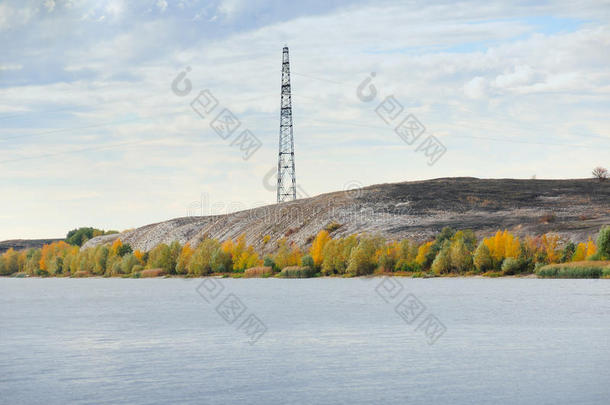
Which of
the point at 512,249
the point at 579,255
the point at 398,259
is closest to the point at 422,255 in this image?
the point at 398,259

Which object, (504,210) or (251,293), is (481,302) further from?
(504,210)

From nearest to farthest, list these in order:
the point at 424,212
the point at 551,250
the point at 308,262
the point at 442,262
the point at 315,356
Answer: the point at 315,356 < the point at 551,250 < the point at 442,262 < the point at 308,262 < the point at 424,212

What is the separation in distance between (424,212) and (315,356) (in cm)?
12509

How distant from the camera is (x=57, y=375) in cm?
2719

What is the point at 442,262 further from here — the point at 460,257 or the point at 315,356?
the point at 315,356

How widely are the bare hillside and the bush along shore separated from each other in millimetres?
10041

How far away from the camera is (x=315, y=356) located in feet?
102

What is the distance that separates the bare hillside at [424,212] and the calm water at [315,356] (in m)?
85.9

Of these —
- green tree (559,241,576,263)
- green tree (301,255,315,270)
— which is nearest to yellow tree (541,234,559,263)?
green tree (559,241,576,263)

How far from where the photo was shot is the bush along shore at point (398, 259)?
315 ft

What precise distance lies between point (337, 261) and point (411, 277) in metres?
13.2

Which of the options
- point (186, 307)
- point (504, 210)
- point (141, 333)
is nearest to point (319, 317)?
point (141, 333)

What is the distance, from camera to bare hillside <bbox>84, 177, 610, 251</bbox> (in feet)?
459

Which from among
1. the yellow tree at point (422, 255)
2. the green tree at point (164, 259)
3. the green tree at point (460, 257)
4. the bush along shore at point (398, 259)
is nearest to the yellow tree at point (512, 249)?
the bush along shore at point (398, 259)
